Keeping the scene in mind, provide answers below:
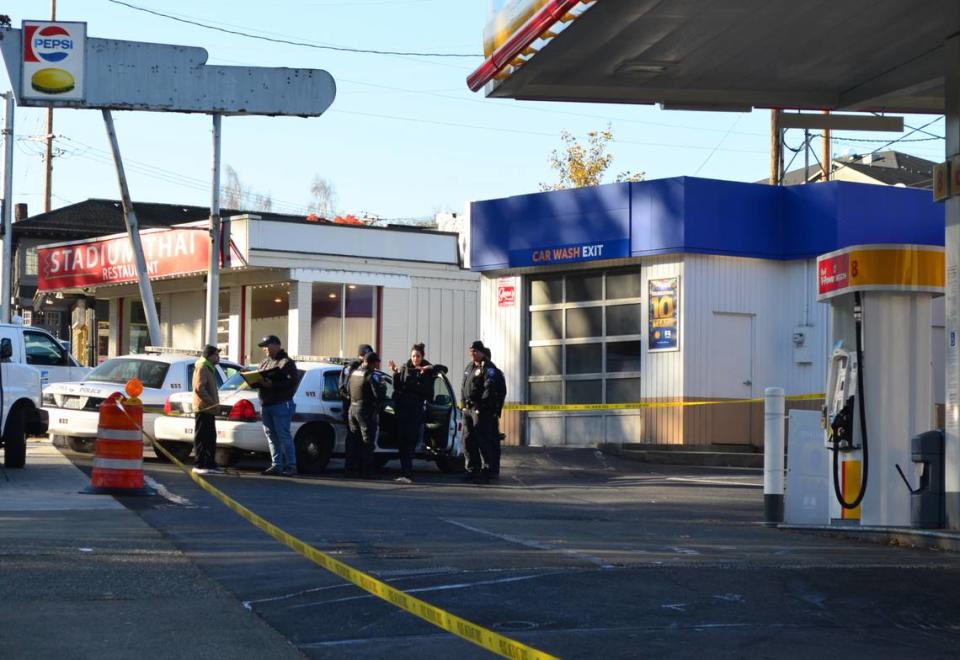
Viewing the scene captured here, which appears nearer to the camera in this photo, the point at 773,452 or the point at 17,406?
the point at 773,452

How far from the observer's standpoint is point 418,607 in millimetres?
8109

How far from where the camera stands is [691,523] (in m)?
14.2

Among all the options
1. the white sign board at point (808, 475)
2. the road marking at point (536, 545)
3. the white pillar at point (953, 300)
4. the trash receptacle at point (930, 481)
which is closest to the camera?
the road marking at point (536, 545)

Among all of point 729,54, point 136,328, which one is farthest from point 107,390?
point 136,328

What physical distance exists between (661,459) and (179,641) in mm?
17310

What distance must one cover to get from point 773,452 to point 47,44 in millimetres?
20819

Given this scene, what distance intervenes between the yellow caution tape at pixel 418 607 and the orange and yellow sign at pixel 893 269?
5.44 metres

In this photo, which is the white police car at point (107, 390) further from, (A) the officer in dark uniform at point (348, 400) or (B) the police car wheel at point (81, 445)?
(A) the officer in dark uniform at point (348, 400)

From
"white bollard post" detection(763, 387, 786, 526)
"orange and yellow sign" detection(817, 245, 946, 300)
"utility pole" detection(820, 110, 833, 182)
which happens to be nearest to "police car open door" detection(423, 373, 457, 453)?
"white bollard post" detection(763, 387, 786, 526)

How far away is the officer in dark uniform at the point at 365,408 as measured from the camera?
18.9m

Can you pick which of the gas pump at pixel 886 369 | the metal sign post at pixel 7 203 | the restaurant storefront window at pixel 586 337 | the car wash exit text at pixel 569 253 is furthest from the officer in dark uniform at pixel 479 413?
the metal sign post at pixel 7 203

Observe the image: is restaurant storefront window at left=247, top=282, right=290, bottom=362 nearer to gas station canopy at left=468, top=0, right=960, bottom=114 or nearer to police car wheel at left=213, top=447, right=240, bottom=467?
police car wheel at left=213, top=447, right=240, bottom=467

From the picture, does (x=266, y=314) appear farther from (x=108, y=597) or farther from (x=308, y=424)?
(x=108, y=597)

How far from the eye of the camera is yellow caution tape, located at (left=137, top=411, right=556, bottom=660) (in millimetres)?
6746
